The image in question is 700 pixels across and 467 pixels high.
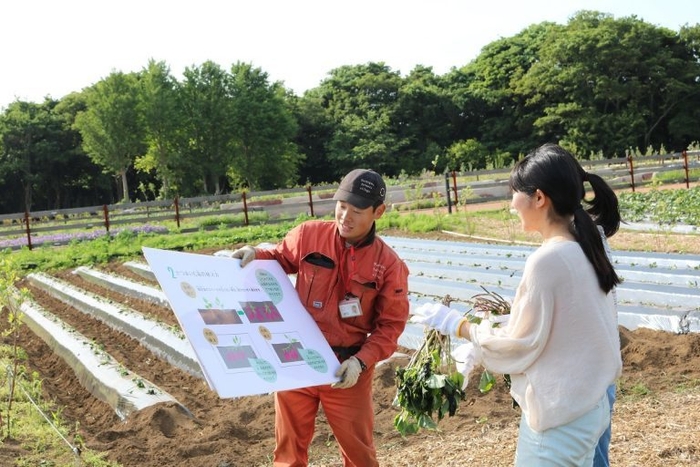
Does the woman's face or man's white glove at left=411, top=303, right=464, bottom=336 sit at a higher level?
the woman's face

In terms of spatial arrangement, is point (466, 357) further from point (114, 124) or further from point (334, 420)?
point (114, 124)

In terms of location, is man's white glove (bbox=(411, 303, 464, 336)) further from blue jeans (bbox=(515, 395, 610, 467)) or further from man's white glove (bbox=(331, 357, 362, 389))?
man's white glove (bbox=(331, 357, 362, 389))

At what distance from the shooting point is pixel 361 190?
2783 millimetres

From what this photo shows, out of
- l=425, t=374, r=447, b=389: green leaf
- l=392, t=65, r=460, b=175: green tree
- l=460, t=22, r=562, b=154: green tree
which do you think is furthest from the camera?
l=392, t=65, r=460, b=175: green tree

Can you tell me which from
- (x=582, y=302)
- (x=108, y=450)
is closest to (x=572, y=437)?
(x=582, y=302)

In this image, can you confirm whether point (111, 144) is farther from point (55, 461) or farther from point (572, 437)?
point (572, 437)

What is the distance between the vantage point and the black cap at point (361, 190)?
2.78 m

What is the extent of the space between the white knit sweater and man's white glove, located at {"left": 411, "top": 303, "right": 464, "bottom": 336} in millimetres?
236

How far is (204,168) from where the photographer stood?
36.4 m

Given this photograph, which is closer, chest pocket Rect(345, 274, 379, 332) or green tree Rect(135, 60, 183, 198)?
chest pocket Rect(345, 274, 379, 332)

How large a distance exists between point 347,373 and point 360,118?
3882cm

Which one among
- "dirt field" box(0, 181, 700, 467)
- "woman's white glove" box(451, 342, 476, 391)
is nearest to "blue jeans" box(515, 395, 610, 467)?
"woman's white glove" box(451, 342, 476, 391)

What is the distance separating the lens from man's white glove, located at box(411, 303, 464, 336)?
2.24 metres

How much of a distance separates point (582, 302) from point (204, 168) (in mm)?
35463
